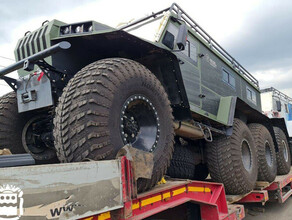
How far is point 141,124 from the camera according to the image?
2.95 meters

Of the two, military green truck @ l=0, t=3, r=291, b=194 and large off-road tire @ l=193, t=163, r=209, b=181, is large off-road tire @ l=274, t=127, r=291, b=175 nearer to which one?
military green truck @ l=0, t=3, r=291, b=194

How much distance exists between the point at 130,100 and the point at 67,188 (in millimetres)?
1257

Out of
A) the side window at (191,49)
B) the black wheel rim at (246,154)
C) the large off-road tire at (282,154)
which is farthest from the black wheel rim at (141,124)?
the large off-road tire at (282,154)

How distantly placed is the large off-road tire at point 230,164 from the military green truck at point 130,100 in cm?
2

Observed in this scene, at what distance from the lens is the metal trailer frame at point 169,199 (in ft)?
6.47

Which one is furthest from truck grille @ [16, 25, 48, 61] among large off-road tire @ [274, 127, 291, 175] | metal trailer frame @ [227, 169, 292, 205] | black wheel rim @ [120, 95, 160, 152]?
large off-road tire @ [274, 127, 291, 175]

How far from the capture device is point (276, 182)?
20.3 ft

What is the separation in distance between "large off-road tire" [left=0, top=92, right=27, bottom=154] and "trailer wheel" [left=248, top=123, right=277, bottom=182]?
4.74 metres

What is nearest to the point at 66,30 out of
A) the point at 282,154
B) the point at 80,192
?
the point at 80,192

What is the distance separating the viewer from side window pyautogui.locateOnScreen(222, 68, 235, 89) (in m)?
5.82

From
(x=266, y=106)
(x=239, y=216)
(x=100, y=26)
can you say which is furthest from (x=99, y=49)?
(x=266, y=106)

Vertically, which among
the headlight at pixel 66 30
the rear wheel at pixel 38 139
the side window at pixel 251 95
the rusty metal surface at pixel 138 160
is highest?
the headlight at pixel 66 30

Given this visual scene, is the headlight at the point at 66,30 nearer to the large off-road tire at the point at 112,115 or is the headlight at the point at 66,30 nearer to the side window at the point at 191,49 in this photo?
the large off-road tire at the point at 112,115

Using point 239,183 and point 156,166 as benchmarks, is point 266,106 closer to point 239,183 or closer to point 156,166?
point 239,183
